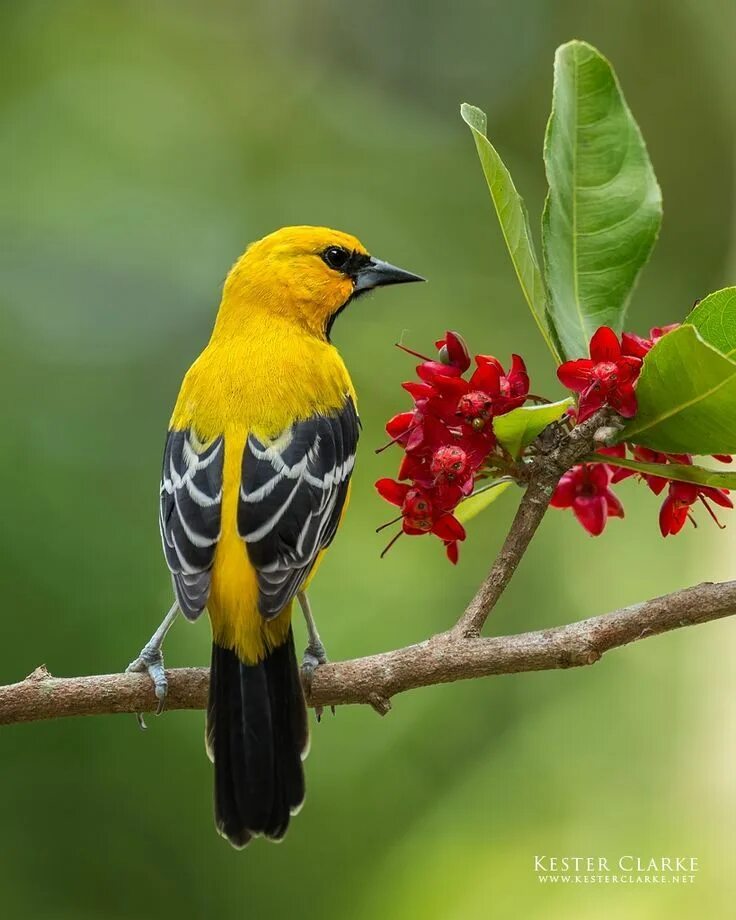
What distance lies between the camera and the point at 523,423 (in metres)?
2.74

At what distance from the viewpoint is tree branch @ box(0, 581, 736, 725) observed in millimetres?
2838

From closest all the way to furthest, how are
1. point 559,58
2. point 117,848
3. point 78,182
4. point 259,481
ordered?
point 559,58 < point 259,481 < point 117,848 < point 78,182

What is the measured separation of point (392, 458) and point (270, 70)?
4.53 m

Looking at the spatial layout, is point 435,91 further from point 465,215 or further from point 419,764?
point 419,764

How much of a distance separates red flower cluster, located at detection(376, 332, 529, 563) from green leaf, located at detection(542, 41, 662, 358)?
0.99 ft

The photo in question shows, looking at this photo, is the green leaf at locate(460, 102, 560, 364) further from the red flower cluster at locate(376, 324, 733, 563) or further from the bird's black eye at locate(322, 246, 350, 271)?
the bird's black eye at locate(322, 246, 350, 271)

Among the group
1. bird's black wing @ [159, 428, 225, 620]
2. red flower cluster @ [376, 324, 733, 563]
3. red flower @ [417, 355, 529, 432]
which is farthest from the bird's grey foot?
red flower @ [417, 355, 529, 432]

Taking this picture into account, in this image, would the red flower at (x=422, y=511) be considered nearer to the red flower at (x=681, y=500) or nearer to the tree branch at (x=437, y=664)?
the tree branch at (x=437, y=664)

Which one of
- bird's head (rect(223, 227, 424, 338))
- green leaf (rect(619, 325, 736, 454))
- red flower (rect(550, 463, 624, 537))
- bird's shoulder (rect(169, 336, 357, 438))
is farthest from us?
bird's head (rect(223, 227, 424, 338))

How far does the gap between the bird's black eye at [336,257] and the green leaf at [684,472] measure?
266 cm

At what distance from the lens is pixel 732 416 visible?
2.54 m

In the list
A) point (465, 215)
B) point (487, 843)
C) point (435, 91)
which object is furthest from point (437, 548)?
point (435, 91)

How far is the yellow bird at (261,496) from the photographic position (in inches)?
142

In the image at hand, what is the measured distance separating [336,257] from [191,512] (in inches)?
70.0
